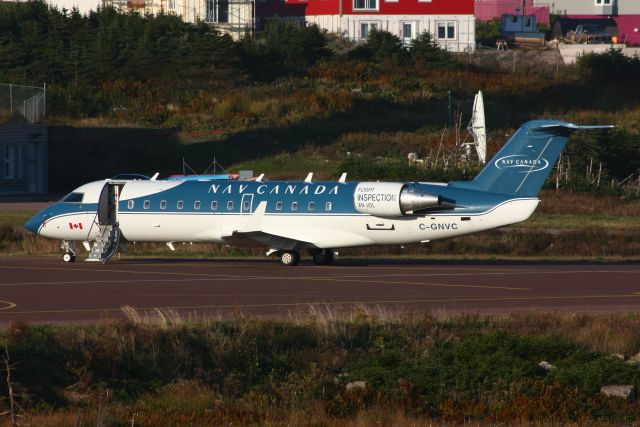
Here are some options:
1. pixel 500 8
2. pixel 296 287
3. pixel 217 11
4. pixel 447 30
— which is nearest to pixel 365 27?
pixel 447 30

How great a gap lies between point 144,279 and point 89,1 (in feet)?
237

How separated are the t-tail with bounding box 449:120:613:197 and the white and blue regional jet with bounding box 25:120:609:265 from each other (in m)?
0.03

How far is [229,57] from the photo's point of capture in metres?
89.4

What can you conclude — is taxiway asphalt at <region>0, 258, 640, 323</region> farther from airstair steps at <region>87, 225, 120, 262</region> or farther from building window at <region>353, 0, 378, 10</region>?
building window at <region>353, 0, 378, 10</region>

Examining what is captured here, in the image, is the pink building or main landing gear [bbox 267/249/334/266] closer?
main landing gear [bbox 267/249/334/266]

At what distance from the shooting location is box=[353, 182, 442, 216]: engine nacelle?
35250 mm

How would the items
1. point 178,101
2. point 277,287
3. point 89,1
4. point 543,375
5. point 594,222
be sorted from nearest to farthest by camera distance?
point 543,375
point 277,287
point 594,222
point 178,101
point 89,1

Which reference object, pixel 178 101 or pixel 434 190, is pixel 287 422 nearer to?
pixel 434 190

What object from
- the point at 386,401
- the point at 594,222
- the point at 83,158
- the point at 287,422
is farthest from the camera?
the point at 83,158

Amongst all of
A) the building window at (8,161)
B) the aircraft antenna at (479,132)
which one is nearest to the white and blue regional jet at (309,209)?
the aircraft antenna at (479,132)

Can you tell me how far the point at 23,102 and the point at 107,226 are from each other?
3035 centimetres

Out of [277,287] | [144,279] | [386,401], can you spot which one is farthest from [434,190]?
[386,401]

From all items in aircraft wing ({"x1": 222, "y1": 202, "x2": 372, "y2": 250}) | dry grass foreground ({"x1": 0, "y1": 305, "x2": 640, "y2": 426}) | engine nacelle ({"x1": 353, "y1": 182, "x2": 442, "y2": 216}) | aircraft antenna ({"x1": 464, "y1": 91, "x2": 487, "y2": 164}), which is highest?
aircraft antenna ({"x1": 464, "y1": 91, "x2": 487, "y2": 164})

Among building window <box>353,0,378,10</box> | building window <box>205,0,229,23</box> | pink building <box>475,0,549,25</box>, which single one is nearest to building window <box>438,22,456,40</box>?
building window <box>353,0,378,10</box>
